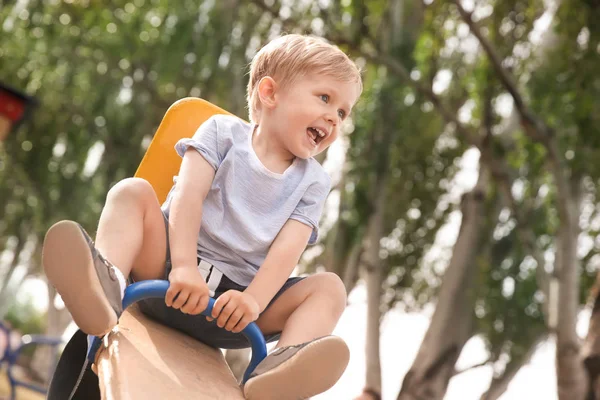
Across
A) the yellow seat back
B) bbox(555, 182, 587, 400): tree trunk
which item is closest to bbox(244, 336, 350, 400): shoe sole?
the yellow seat back

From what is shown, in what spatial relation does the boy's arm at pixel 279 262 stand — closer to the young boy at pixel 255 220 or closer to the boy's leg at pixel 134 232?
the young boy at pixel 255 220

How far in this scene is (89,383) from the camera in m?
2.14

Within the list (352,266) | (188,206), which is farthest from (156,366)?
(352,266)

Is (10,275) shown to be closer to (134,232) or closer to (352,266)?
(352,266)

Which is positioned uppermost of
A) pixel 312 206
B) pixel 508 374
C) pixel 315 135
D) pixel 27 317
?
pixel 315 135

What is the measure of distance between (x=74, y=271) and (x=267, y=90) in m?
0.78

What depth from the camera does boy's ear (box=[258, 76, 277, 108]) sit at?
7.26ft

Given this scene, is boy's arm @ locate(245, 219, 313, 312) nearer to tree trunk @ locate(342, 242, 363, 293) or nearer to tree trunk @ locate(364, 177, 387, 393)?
tree trunk @ locate(364, 177, 387, 393)

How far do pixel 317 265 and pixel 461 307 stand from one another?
4.00m

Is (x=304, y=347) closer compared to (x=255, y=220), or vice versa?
(x=304, y=347)

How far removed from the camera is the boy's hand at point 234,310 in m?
1.90

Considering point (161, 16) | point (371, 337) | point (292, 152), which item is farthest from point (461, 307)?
point (292, 152)

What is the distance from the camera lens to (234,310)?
1.91 m

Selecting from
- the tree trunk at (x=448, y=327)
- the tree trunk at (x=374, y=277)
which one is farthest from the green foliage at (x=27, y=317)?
the tree trunk at (x=448, y=327)
